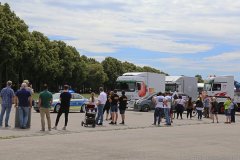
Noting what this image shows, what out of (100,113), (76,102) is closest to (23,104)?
(100,113)

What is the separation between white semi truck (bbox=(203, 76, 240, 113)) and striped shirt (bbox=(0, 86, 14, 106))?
1029 inches

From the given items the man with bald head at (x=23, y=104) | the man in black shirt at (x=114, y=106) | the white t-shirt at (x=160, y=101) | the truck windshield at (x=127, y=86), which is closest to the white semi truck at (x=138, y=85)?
the truck windshield at (x=127, y=86)

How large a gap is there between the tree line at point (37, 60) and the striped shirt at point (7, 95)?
128 ft

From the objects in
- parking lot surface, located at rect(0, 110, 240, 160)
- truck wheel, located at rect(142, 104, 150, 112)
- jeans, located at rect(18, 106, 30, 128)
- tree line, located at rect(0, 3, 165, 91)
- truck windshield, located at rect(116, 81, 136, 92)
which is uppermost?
tree line, located at rect(0, 3, 165, 91)

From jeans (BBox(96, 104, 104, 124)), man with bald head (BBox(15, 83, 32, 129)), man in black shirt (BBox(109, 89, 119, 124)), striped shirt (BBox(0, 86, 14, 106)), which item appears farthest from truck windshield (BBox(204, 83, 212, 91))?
man with bald head (BBox(15, 83, 32, 129))

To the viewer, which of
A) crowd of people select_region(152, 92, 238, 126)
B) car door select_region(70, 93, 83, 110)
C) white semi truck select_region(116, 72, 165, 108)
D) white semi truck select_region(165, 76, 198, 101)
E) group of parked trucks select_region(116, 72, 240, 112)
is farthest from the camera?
white semi truck select_region(165, 76, 198, 101)

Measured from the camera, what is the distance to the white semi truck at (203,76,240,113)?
1620 inches

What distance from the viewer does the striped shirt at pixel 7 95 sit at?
18.2 m

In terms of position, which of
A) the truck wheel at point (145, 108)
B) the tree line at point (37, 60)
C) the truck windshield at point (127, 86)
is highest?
the tree line at point (37, 60)

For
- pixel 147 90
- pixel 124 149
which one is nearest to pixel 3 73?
pixel 147 90

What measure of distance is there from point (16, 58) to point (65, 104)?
42419 mm

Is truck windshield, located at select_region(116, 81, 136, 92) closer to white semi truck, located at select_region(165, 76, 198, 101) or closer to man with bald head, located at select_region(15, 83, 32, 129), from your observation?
white semi truck, located at select_region(165, 76, 198, 101)

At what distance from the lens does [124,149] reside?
41.8 feet

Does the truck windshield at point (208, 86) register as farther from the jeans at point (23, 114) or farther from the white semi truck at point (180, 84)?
the jeans at point (23, 114)
